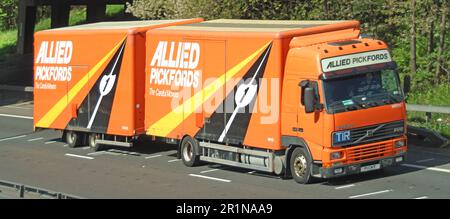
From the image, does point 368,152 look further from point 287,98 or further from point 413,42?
point 413,42

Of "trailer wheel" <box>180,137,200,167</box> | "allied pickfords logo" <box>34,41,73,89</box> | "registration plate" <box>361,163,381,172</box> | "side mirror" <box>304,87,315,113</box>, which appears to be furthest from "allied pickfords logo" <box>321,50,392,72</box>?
"allied pickfords logo" <box>34,41,73,89</box>

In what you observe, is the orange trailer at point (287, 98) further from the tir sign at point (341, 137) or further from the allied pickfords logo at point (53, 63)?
the allied pickfords logo at point (53, 63)

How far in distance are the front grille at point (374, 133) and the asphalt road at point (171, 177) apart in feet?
2.75

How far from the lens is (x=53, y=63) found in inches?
957

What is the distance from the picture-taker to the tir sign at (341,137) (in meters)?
16.9

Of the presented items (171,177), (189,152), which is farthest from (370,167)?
(189,152)

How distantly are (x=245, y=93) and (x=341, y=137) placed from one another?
2.55 m

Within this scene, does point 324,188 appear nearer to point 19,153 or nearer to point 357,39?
point 357,39

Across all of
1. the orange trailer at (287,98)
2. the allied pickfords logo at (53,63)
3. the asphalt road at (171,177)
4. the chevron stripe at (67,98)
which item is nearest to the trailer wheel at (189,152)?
the orange trailer at (287,98)

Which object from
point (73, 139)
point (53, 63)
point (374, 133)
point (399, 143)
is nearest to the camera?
point (374, 133)

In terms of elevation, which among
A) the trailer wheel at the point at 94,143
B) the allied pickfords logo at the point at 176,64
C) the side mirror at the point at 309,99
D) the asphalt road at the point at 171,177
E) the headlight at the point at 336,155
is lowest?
the asphalt road at the point at 171,177

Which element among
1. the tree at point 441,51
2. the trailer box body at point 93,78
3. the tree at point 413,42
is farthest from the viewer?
the tree at point 441,51

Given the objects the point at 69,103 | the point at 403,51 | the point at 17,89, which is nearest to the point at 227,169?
the point at 69,103

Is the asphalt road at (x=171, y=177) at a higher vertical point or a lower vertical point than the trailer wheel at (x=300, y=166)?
lower
